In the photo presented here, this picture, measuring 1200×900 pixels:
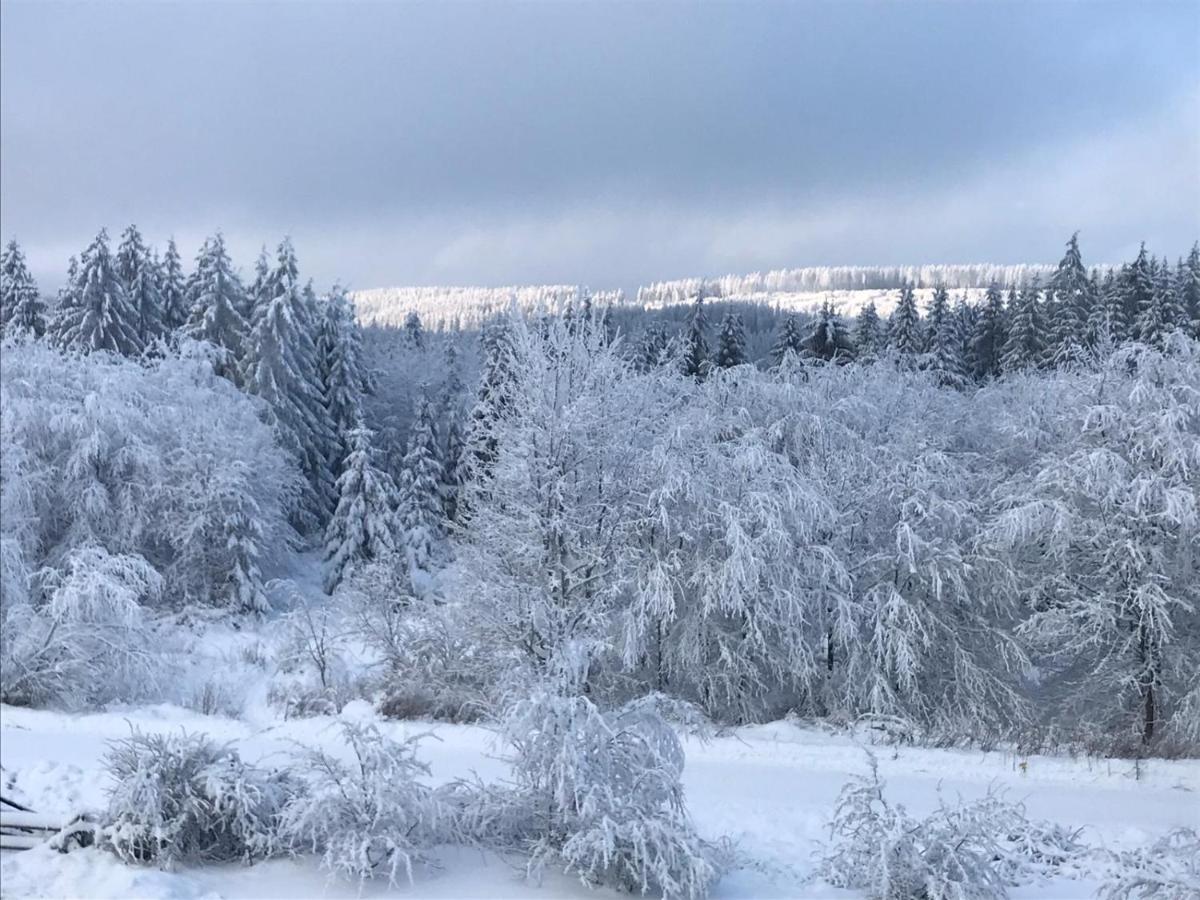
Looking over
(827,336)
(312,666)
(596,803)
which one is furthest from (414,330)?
(596,803)

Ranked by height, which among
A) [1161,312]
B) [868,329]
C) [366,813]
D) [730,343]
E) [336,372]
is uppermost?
[868,329]

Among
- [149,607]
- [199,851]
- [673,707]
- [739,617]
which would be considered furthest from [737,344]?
[199,851]

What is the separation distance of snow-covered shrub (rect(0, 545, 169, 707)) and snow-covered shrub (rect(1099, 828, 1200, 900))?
455 inches

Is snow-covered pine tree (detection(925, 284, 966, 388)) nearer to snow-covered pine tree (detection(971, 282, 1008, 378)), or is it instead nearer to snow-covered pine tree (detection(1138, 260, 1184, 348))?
snow-covered pine tree (detection(971, 282, 1008, 378))

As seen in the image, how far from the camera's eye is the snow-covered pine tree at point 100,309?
2192 cm

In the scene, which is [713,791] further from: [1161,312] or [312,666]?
[1161,312]

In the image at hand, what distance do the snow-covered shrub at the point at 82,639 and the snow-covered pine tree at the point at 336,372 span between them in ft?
59.2

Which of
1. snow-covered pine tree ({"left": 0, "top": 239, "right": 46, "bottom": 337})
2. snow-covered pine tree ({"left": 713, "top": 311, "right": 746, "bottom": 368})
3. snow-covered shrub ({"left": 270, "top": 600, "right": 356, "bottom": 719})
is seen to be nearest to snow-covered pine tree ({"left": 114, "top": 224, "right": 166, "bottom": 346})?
snow-covered pine tree ({"left": 0, "top": 239, "right": 46, "bottom": 337})

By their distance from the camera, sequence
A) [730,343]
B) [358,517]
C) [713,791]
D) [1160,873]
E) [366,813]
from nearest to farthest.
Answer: [1160,873]
[366,813]
[713,791]
[358,517]
[730,343]

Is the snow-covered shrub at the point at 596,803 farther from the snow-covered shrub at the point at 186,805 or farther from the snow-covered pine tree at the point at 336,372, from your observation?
the snow-covered pine tree at the point at 336,372

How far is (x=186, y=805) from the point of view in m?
7.02

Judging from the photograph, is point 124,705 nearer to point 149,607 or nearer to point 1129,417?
point 149,607

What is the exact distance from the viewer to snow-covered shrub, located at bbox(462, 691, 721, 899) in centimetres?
709

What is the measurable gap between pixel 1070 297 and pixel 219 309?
28.3 metres
